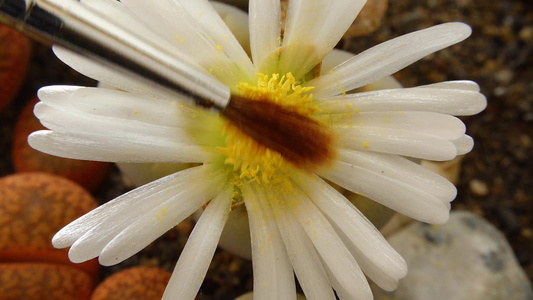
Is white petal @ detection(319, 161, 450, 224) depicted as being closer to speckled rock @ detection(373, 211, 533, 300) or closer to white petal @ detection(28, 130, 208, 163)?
white petal @ detection(28, 130, 208, 163)

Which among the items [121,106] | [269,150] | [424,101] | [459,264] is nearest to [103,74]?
[121,106]

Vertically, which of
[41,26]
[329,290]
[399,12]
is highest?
[41,26]

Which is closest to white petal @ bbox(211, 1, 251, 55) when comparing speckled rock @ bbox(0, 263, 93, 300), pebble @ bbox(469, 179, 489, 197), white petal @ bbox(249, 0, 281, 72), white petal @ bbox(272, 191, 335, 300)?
white petal @ bbox(249, 0, 281, 72)

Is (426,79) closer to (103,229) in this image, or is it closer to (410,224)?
(410,224)

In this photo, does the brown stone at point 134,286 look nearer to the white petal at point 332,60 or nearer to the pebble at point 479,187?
the white petal at point 332,60

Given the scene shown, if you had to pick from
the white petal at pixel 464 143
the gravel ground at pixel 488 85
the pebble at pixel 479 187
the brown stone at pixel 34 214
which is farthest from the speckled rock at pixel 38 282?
the pebble at pixel 479 187

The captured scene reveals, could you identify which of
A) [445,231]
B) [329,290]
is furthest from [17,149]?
[445,231]
